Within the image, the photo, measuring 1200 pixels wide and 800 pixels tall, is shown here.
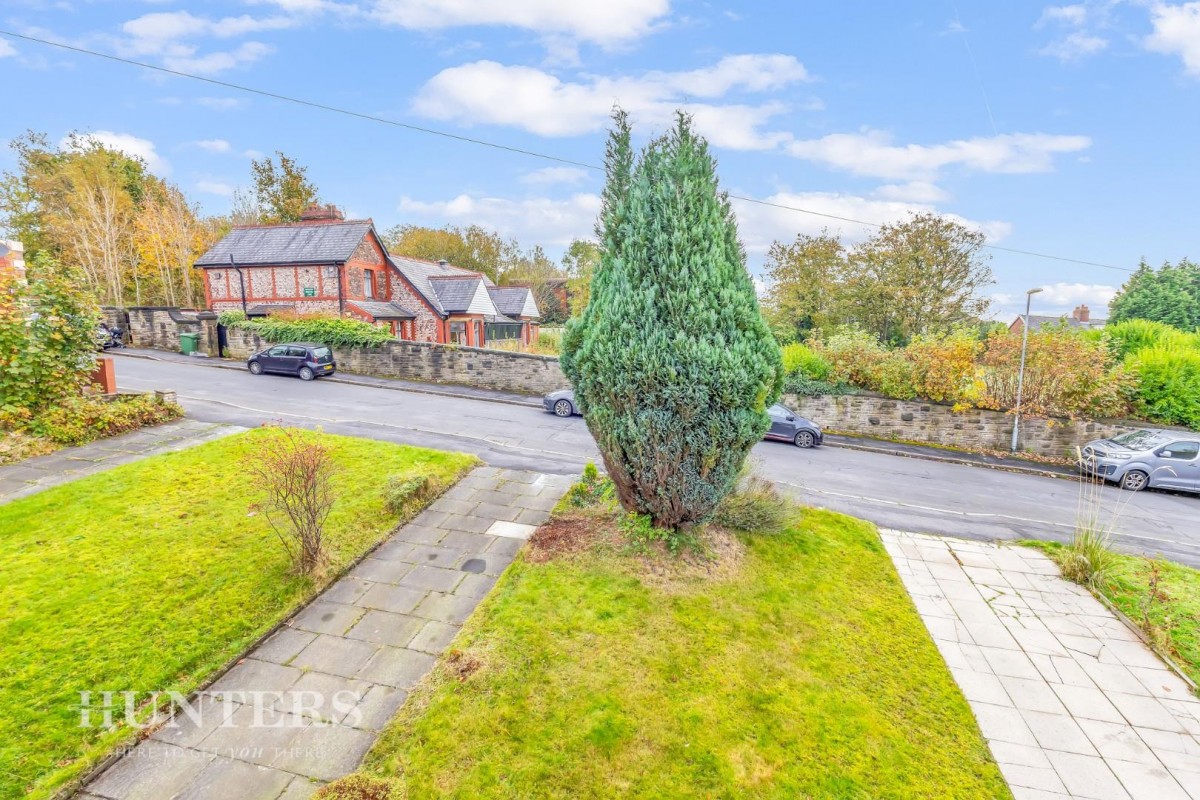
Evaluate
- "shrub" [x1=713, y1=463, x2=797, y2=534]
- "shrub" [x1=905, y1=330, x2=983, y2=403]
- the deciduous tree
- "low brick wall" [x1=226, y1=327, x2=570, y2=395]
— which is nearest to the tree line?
the deciduous tree

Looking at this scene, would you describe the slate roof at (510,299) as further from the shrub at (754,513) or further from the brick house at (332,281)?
the shrub at (754,513)

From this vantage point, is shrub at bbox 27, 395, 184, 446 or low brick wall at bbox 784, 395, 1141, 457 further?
low brick wall at bbox 784, 395, 1141, 457

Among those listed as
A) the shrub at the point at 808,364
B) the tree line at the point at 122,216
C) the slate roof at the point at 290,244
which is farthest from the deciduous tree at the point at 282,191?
the shrub at the point at 808,364

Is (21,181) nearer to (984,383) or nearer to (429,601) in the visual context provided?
(429,601)

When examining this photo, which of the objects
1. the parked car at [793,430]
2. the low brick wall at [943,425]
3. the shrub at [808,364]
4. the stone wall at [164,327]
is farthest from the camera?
the stone wall at [164,327]

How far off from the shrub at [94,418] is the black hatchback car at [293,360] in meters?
8.70

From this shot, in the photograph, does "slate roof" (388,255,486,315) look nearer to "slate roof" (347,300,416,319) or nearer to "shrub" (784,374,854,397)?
"slate roof" (347,300,416,319)

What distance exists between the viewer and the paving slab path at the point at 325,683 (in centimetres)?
362

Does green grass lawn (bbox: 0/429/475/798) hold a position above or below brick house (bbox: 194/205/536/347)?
below

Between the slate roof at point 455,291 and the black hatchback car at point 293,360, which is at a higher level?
the slate roof at point 455,291

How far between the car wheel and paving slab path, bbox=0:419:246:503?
22000 mm

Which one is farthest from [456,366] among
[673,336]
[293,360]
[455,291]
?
[673,336]

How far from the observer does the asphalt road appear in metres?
10.0

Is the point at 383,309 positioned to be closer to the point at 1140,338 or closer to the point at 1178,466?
the point at 1178,466
